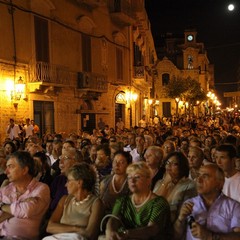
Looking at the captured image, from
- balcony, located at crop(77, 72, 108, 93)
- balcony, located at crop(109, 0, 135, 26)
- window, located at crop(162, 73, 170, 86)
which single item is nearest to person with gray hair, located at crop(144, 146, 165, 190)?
balcony, located at crop(77, 72, 108, 93)

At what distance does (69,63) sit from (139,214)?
17425mm

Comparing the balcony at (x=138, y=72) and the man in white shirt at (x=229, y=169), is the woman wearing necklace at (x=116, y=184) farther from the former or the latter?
the balcony at (x=138, y=72)

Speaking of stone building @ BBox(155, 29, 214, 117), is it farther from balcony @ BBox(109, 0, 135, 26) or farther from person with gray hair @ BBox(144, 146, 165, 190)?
person with gray hair @ BBox(144, 146, 165, 190)

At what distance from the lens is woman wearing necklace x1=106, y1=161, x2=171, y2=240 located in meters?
3.74

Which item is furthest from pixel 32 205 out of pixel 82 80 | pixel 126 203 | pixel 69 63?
pixel 82 80

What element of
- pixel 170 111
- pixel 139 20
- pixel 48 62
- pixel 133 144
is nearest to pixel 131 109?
pixel 139 20

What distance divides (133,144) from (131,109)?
692 inches

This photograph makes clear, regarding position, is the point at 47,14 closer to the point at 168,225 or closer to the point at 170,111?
the point at 168,225

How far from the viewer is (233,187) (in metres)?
5.00

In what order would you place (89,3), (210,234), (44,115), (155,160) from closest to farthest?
(210,234) < (155,160) < (44,115) < (89,3)

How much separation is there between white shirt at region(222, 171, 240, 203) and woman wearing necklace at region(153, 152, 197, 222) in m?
0.59

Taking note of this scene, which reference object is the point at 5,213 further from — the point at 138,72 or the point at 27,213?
the point at 138,72

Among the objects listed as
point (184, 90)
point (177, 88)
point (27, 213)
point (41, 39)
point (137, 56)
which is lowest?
point (27, 213)

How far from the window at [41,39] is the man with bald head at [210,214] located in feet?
50.3
